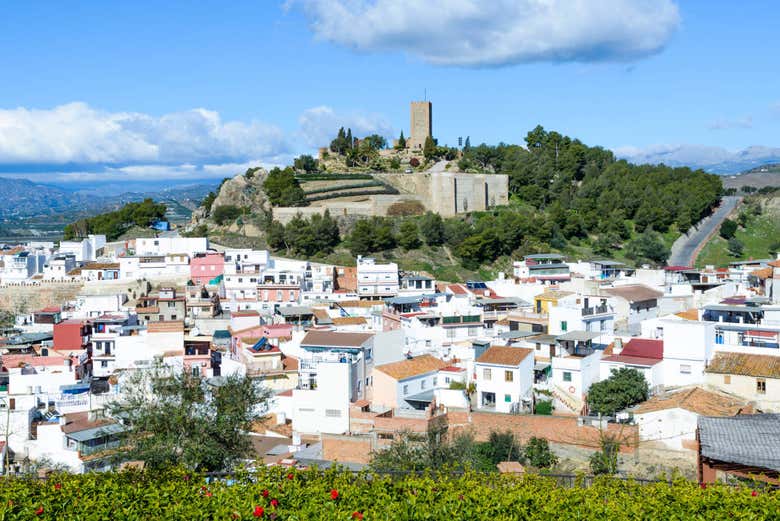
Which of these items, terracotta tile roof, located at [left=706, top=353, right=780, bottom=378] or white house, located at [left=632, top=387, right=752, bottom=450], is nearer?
white house, located at [left=632, top=387, right=752, bottom=450]

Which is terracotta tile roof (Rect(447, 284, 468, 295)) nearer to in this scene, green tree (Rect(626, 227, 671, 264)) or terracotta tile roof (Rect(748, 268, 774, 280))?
terracotta tile roof (Rect(748, 268, 774, 280))

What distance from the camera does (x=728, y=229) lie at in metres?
42.6

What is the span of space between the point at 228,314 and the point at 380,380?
1210 cm

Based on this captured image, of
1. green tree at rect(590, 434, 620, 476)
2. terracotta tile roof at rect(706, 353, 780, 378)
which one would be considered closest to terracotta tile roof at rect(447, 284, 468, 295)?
terracotta tile roof at rect(706, 353, 780, 378)

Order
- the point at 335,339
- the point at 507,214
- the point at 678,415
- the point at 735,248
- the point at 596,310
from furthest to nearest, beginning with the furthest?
the point at 735,248 < the point at 507,214 < the point at 596,310 < the point at 335,339 < the point at 678,415

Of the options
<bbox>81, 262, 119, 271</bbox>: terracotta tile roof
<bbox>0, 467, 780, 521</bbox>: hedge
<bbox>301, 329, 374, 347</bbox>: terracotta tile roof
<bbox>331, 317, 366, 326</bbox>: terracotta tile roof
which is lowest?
<bbox>331, 317, 366, 326</bbox>: terracotta tile roof

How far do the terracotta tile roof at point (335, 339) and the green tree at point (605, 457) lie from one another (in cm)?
630

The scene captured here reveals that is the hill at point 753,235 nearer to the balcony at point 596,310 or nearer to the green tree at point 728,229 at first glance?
the green tree at point 728,229

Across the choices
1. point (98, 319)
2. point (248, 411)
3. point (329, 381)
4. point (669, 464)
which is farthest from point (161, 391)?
point (98, 319)

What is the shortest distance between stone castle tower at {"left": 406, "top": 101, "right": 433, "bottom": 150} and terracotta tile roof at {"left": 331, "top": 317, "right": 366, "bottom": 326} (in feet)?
104

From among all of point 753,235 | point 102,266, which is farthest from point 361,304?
point 753,235

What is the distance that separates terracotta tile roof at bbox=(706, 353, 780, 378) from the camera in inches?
632

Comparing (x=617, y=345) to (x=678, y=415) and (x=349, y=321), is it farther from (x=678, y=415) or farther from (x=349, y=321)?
(x=349, y=321)

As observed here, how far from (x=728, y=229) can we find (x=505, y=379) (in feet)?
96.6
